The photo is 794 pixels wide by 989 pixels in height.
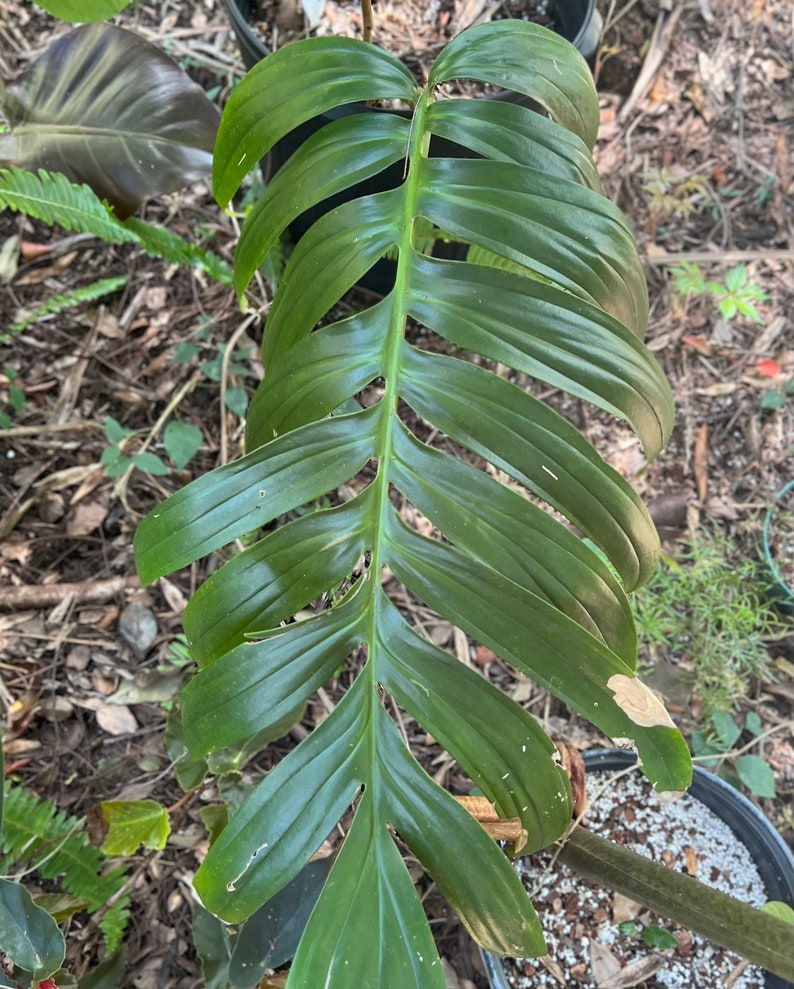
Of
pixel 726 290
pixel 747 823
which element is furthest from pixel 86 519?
pixel 726 290

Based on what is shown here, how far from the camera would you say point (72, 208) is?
1.14m

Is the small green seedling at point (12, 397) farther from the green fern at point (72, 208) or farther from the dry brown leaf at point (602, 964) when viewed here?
the dry brown leaf at point (602, 964)

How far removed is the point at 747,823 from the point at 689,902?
1.38ft

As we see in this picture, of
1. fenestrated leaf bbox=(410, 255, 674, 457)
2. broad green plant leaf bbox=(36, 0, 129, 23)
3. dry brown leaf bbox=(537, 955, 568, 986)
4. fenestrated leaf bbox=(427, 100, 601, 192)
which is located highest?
broad green plant leaf bbox=(36, 0, 129, 23)

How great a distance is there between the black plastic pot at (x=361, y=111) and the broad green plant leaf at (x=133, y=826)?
3.27 ft

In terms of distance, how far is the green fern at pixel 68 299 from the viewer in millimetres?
1465

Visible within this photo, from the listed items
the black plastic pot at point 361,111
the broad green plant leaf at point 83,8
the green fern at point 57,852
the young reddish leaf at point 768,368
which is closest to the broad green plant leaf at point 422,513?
the broad green plant leaf at point 83,8

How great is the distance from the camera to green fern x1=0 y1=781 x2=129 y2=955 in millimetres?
1047

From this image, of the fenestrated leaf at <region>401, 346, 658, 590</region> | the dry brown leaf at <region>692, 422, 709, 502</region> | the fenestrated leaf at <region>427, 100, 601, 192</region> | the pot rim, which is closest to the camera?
the fenestrated leaf at <region>401, 346, 658, 590</region>

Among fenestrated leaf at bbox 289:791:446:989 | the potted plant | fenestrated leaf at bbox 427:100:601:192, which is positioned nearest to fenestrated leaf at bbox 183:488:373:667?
the potted plant

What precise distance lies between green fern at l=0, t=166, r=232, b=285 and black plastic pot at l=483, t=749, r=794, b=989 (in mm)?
1106

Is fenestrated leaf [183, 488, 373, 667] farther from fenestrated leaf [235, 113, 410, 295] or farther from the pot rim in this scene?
the pot rim

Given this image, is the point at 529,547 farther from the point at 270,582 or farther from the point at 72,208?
the point at 72,208

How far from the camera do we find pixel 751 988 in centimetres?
100
